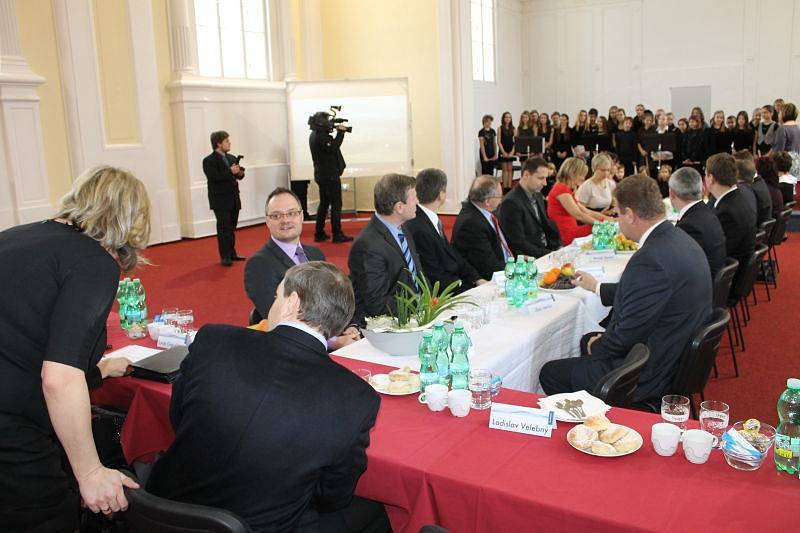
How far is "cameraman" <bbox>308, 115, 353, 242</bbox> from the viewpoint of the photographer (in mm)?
9539

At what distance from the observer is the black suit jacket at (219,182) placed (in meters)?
7.91

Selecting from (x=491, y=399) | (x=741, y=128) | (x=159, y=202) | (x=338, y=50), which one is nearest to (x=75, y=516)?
(x=491, y=399)

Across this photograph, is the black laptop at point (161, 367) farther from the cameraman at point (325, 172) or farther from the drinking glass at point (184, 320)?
the cameraman at point (325, 172)

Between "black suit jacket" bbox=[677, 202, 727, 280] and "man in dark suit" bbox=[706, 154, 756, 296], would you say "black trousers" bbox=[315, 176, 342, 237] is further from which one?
"black suit jacket" bbox=[677, 202, 727, 280]

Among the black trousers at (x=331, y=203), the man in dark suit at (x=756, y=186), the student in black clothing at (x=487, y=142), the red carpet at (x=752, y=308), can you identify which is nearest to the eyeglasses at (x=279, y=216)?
the red carpet at (x=752, y=308)

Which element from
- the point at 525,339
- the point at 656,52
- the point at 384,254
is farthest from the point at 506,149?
the point at 525,339

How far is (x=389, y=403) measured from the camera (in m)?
2.30

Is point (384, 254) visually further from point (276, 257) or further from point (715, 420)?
point (715, 420)

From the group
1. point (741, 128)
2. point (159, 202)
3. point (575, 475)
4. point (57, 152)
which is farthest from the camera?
point (741, 128)

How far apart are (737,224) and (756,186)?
139cm

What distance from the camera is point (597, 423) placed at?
78.5 inches

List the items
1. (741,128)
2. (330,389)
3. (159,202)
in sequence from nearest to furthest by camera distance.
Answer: (330,389) < (159,202) < (741,128)

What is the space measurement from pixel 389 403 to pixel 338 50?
35.6 feet

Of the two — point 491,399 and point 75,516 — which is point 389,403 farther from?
point 75,516
